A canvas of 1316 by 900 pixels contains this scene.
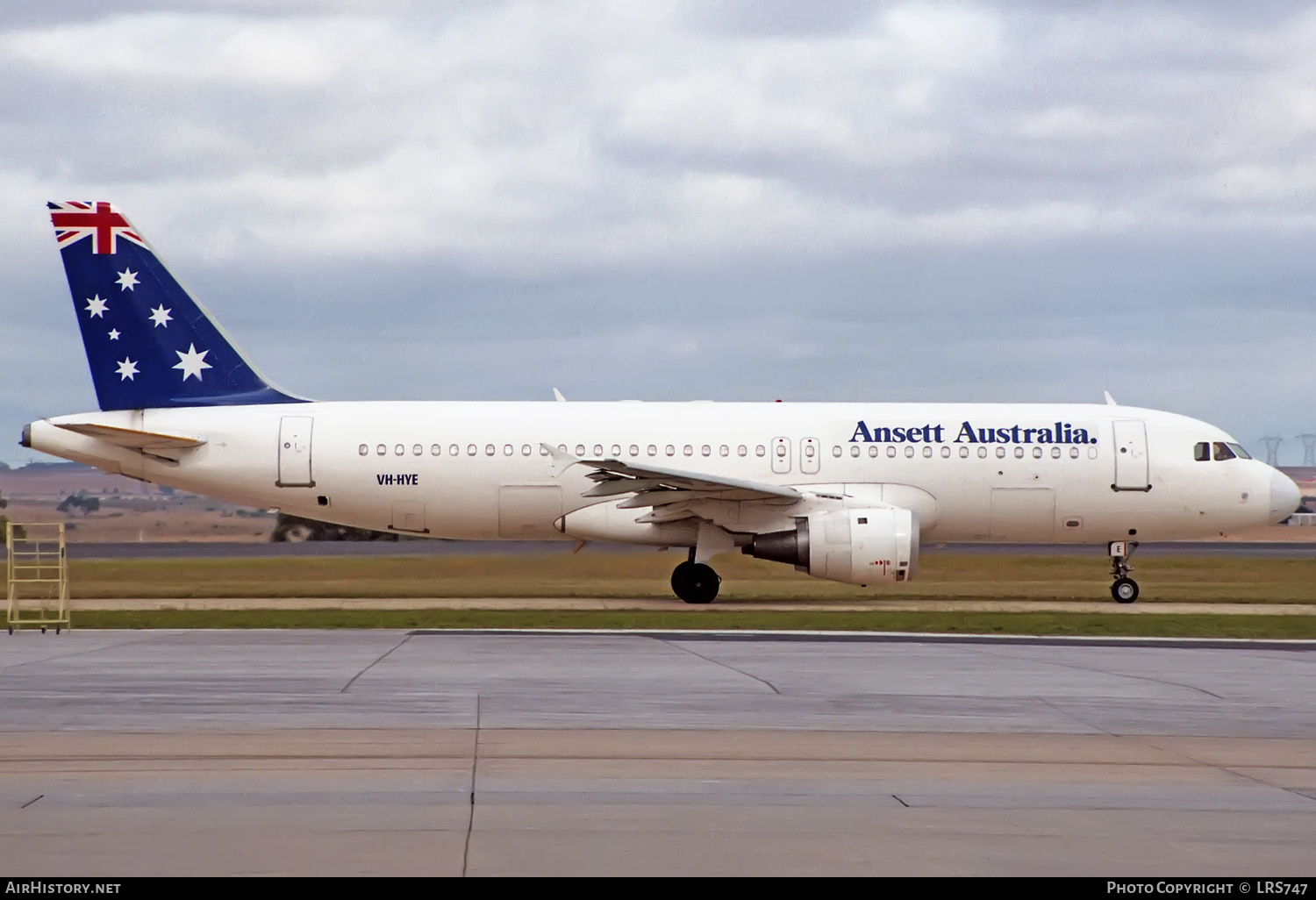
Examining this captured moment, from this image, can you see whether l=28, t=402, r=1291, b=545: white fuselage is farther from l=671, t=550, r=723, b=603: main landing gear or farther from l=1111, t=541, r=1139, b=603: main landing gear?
l=671, t=550, r=723, b=603: main landing gear

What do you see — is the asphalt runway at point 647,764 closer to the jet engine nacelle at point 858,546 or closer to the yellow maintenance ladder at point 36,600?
the yellow maintenance ladder at point 36,600

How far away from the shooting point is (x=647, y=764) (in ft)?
32.2

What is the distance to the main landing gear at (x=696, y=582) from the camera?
1079 inches

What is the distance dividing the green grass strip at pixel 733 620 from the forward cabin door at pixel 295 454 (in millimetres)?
3486

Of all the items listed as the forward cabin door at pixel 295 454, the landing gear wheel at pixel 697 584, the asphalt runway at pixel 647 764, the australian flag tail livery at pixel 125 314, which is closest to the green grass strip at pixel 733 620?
the landing gear wheel at pixel 697 584

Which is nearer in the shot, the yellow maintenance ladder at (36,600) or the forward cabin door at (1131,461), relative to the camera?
the yellow maintenance ladder at (36,600)

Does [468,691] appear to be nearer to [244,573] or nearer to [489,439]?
[489,439]

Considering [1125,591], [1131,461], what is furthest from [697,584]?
[1131,461]

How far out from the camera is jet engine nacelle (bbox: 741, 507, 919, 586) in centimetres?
2592

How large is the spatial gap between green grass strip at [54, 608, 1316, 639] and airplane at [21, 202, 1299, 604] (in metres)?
3.23

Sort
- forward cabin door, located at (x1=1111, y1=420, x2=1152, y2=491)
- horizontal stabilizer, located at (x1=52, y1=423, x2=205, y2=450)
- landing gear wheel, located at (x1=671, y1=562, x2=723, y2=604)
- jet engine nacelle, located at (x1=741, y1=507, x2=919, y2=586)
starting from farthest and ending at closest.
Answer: forward cabin door, located at (x1=1111, y1=420, x2=1152, y2=491), landing gear wheel, located at (x1=671, y1=562, x2=723, y2=604), horizontal stabilizer, located at (x1=52, y1=423, x2=205, y2=450), jet engine nacelle, located at (x1=741, y1=507, x2=919, y2=586)

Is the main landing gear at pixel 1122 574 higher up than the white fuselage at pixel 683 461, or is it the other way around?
the white fuselage at pixel 683 461

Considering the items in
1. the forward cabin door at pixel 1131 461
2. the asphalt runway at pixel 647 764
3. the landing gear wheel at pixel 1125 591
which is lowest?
the asphalt runway at pixel 647 764

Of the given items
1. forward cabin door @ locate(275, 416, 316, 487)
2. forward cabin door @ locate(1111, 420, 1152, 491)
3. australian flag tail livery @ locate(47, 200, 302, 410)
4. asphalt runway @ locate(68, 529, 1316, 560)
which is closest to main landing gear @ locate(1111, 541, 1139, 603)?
forward cabin door @ locate(1111, 420, 1152, 491)
